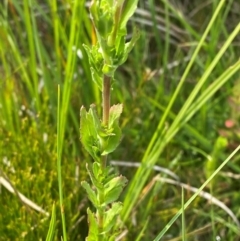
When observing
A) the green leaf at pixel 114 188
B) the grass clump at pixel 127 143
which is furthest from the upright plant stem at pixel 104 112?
the grass clump at pixel 127 143

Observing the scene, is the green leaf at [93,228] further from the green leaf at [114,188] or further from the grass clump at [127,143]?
the grass clump at [127,143]

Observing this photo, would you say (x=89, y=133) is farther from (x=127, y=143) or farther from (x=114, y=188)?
(x=127, y=143)

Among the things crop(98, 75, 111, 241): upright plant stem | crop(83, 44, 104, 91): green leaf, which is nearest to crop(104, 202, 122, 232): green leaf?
crop(98, 75, 111, 241): upright plant stem

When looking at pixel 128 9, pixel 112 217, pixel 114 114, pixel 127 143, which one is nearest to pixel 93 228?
pixel 112 217

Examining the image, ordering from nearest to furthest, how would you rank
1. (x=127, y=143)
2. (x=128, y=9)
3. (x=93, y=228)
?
(x=128, y=9) → (x=93, y=228) → (x=127, y=143)

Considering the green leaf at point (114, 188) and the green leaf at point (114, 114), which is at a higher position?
the green leaf at point (114, 114)

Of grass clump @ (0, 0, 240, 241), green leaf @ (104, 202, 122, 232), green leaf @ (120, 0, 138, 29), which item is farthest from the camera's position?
grass clump @ (0, 0, 240, 241)

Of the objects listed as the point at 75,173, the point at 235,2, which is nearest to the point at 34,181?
the point at 75,173

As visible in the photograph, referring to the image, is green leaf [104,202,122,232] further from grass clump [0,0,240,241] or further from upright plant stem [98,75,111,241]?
grass clump [0,0,240,241]
